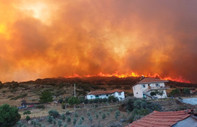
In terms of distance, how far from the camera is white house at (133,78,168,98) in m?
47.6

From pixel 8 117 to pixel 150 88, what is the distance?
137ft

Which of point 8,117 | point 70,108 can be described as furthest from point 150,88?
point 8,117

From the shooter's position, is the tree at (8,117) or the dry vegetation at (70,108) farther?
the dry vegetation at (70,108)

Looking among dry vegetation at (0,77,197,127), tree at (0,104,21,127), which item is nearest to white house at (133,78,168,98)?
Answer: dry vegetation at (0,77,197,127)

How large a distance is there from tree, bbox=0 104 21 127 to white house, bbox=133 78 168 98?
1498 inches

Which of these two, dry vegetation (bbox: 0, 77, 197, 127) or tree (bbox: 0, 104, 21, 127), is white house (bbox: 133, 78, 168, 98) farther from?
tree (bbox: 0, 104, 21, 127)

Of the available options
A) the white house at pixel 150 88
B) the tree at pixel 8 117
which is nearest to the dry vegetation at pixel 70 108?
the tree at pixel 8 117

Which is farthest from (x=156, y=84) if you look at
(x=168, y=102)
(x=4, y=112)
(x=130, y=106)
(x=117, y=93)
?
(x=4, y=112)

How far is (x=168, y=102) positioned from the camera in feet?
111

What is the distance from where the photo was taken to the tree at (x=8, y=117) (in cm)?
2045

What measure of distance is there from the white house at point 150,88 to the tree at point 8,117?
125ft

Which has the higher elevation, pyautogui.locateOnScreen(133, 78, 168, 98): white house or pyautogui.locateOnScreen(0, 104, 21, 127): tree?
pyautogui.locateOnScreen(133, 78, 168, 98): white house

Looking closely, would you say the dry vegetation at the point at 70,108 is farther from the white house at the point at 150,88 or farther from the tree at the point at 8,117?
the white house at the point at 150,88

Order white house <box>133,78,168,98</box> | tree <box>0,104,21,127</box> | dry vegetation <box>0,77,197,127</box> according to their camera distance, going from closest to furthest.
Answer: tree <box>0,104,21,127</box> < dry vegetation <box>0,77,197,127</box> < white house <box>133,78,168,98</box>
